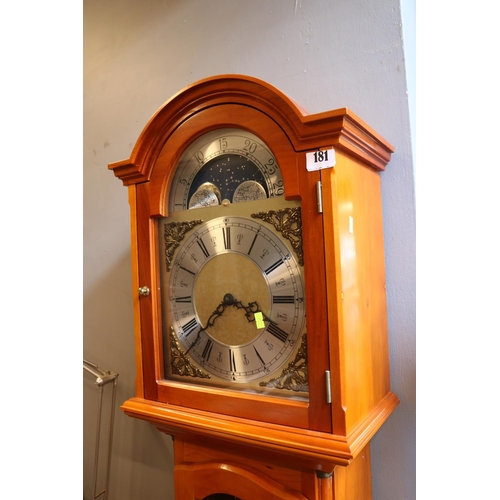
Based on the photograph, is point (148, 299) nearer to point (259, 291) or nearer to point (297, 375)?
point (259, 291)

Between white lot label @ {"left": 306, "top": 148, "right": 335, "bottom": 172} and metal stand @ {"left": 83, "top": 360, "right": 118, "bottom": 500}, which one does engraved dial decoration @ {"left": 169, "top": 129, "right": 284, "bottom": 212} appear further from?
metal stand @ {"left": 83, "top": 360, "right": 118, "bottom": 500}

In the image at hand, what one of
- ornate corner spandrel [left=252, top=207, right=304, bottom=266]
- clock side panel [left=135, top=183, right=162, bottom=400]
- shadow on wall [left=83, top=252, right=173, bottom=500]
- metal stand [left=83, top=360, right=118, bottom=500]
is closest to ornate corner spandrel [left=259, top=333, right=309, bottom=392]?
ornate corner spandrel [left=252, top=207, right=304, bottom=266]

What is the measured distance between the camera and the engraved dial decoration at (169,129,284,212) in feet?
2.86

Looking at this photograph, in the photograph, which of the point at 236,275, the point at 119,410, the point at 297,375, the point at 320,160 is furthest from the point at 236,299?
the point at 119,410

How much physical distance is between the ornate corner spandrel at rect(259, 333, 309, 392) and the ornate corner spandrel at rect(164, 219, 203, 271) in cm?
38

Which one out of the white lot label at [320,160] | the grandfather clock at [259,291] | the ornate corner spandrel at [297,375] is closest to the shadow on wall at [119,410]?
the grandfather clock at [259,291]

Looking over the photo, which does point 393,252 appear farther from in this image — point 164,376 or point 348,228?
point 164,376

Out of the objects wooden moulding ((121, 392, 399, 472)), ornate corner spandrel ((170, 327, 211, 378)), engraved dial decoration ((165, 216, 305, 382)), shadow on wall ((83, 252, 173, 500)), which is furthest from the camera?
shadow on wall ((83, 252, 173, 500))

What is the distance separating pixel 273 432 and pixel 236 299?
284mm

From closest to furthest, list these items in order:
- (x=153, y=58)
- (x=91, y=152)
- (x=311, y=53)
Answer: (x=311, y=53), (x=153, y=58), (x=91, y=152)

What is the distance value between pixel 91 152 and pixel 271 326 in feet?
4.04

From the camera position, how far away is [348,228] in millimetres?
826

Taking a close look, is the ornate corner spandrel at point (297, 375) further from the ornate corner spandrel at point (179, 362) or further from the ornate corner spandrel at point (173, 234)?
the ornate corner spandrel at point (173, 234)

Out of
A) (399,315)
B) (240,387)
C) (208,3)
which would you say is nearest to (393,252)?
(399,315)
